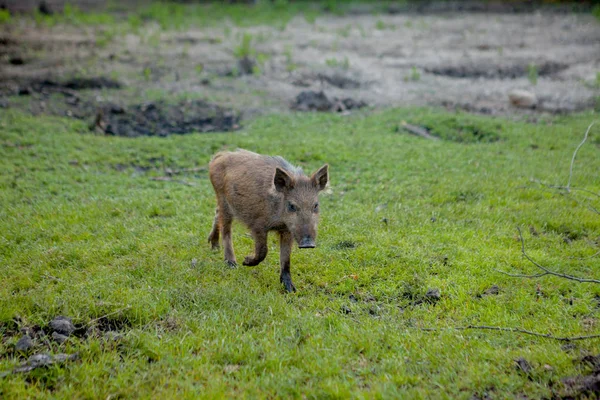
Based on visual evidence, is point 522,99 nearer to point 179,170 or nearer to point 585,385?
point 179,170

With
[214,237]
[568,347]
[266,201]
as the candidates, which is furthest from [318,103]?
[568,347]

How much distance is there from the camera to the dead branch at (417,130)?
457 inches

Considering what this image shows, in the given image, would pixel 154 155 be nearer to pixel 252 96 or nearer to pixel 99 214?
pixel 99 214

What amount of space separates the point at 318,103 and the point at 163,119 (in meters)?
3.41

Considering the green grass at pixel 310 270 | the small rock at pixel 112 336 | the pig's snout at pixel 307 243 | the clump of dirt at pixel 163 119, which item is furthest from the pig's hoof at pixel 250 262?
the clump of dirt at pixel 163 119

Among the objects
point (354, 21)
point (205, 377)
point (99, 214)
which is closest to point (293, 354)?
point (205, 377)

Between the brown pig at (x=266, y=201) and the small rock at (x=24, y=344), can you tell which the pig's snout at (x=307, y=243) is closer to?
the brown pig at (x=266, y=201)

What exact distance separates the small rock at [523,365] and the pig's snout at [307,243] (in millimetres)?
2046

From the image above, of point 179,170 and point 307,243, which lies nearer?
point 307,243

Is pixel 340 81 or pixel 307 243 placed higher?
pixel 307 243

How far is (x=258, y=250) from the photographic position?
6359 millimetres

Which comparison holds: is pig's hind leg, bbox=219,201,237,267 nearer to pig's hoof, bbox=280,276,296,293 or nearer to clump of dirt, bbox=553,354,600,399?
pig's hoof, bbox=280,276,296,293

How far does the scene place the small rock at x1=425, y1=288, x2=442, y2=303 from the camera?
602 centimetres

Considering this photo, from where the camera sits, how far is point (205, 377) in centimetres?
464
